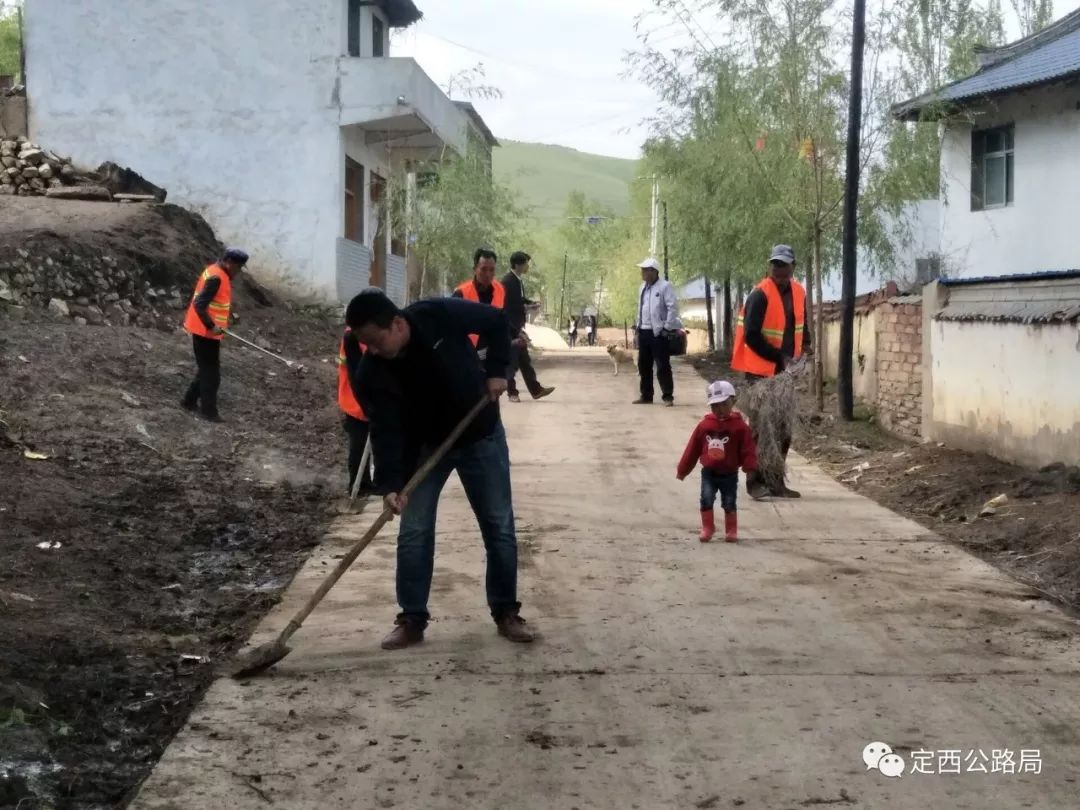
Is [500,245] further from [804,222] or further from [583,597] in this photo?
[583,597]

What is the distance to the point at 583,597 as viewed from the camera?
22.5 feet

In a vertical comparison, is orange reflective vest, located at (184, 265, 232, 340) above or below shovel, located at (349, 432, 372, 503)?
above

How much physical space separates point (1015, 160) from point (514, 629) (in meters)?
19.2

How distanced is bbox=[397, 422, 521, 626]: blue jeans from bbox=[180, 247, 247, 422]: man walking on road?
6358mm

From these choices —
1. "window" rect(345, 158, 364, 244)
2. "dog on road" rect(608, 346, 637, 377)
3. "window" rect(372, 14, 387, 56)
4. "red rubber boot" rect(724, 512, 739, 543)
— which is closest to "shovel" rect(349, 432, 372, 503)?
"red rubber boot" rect(724, 512, 739, 543)

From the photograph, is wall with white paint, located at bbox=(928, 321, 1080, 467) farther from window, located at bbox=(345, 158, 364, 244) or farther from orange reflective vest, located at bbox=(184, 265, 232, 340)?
window, located at bbox=(345, 158, 364, 244)

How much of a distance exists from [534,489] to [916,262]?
19941mm

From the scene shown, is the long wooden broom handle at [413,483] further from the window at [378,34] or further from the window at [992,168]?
the window at [378,34]

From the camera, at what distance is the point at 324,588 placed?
5.97m

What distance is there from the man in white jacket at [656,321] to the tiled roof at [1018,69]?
4.37 m

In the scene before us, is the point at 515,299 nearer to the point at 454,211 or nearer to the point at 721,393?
the point at 721,393

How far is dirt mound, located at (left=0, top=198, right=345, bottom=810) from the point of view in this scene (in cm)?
504

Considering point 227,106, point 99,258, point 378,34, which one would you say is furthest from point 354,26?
point 99,258

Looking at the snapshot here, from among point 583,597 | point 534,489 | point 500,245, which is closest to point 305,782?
point 583,597
